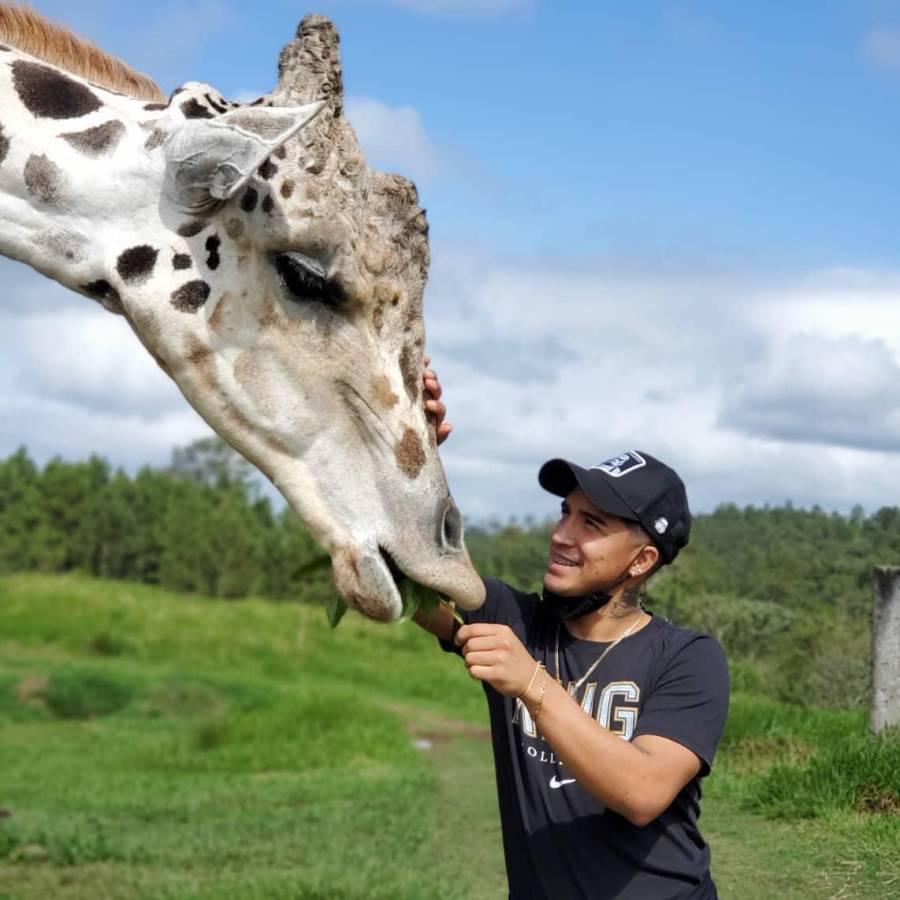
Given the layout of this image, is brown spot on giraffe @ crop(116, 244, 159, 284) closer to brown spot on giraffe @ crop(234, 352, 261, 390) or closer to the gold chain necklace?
brown spot on giraffe @ crop(234, 352, 261, 390)

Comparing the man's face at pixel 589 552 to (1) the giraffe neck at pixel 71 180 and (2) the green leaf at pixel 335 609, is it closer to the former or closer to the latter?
(2) the green leaf at pixel 335 609

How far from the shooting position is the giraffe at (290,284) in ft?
11.6

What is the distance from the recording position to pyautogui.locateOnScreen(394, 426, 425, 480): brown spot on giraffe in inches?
141

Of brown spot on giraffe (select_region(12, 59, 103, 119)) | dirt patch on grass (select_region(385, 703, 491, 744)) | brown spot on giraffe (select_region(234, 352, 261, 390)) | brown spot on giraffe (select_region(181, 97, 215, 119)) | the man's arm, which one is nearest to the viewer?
the man's arm

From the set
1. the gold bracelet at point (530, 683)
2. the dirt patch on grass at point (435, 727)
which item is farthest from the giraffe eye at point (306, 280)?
the dirt patch on grass at point (435, 727)

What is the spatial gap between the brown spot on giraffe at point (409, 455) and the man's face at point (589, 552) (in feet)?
1.63

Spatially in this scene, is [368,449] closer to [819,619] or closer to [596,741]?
[596,741]

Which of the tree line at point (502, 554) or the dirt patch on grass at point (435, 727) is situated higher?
the tree line at point (502, 554)

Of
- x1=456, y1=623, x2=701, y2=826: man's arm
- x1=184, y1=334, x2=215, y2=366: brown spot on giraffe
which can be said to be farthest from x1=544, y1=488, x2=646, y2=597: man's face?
x1=184, y1=334, x2=215, y2=366: brown spot on giraffe

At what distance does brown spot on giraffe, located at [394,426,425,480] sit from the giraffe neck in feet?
3.05

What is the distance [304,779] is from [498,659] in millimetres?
9869

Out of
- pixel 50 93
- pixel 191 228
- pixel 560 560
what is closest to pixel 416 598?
pixel 560 560

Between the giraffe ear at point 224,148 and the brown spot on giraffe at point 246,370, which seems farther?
the brown spot on giraffe at point 246,370

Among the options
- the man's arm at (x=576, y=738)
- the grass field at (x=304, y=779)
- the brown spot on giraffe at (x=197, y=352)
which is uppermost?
the brown spot on giraffe at (x=197, y=352)
